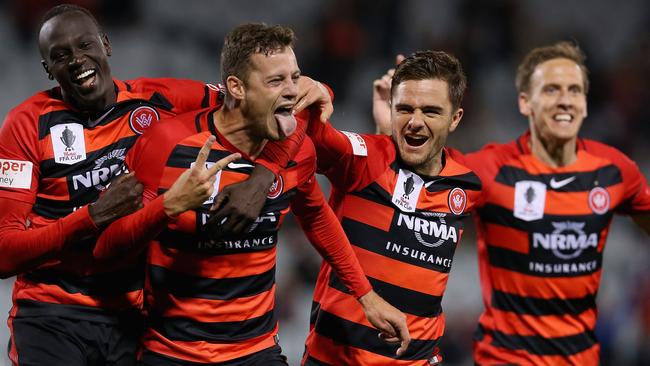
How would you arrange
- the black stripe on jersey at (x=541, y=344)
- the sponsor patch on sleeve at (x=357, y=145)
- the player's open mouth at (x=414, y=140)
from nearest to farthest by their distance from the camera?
the sponsor patch on sleeve at (x=357, y=145) < the player's open mouth at (x=414, y=140) < the black stripe on jersey at (x=541, y=344)

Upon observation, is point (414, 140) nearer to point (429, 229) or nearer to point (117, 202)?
point (429, 229)

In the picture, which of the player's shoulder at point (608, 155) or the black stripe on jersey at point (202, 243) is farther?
the player's shoulder at point (608, 155)

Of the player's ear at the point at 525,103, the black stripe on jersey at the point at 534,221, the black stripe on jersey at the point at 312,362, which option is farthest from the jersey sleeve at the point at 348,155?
the player's ear at the point at 525,103

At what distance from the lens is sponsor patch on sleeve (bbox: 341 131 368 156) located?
356 centimetres

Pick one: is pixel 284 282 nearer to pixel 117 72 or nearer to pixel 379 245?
pixel 117 72

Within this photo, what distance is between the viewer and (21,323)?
137 inches

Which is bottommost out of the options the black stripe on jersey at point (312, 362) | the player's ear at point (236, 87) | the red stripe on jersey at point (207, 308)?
the black stripe on jersey at point (312, 362)

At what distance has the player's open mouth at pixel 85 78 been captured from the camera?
3426 mm

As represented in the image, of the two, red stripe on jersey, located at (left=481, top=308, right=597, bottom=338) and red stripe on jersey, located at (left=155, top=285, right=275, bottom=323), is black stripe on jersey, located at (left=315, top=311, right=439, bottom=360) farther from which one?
red stripe on jersey, located at (left=481, top=308, right=597, bottom=338)

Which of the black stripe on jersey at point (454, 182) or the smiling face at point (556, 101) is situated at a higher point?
the smiling face at point (556, 101)

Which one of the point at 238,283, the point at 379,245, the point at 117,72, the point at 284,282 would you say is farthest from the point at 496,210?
the point at 117,72

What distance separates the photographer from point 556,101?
14.8ft

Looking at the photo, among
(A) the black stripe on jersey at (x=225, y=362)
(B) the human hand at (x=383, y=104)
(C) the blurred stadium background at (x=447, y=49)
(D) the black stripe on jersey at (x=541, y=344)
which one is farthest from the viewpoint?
(C) the blurred stadium background at (x=447, y=49)

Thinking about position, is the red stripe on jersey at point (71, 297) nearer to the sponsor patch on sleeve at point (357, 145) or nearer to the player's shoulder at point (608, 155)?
the sponsor patch on sleeve at point (357, 145)
